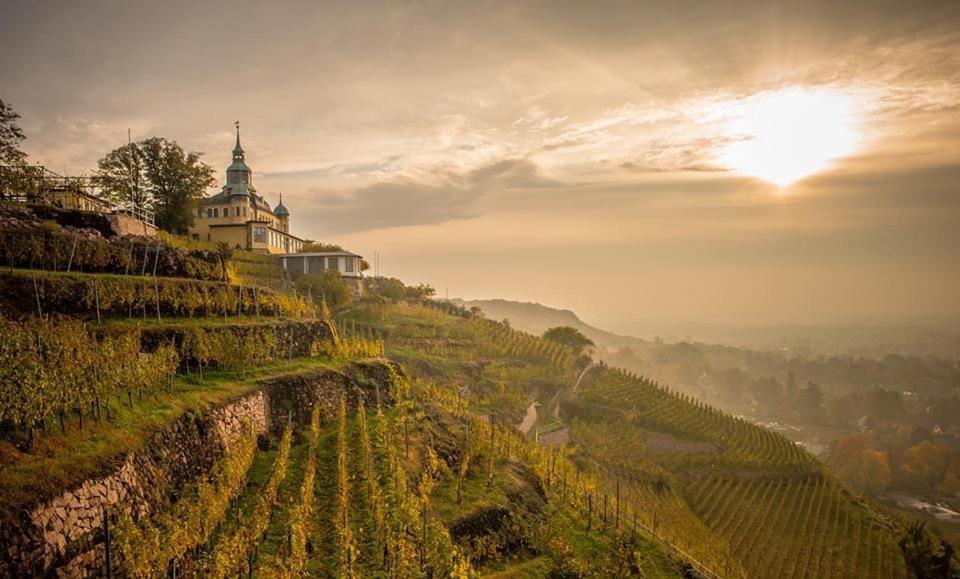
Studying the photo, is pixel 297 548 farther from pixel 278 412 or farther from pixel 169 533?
pixel 278 412

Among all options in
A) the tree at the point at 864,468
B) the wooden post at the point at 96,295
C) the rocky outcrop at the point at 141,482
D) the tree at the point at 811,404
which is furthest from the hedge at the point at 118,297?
the tree at the point at 811,404

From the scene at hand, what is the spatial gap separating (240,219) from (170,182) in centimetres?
1181

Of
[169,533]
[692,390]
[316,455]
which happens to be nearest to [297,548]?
[169,533]

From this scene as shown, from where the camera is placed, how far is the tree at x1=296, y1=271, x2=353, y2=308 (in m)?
47.2

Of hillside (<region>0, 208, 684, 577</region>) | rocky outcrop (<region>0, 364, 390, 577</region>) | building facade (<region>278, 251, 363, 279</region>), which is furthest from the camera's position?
building facade (<region>278, 251, 363, 279</region>)

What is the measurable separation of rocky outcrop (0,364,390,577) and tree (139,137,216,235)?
74.3ft

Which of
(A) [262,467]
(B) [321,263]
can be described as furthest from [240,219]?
(A) [262,467]

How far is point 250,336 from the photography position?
2245 cm

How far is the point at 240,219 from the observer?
165ft

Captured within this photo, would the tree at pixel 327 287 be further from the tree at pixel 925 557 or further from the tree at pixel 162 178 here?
the tree at pixel 925 557

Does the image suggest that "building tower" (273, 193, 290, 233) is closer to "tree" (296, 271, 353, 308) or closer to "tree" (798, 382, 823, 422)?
"tree" (296, 271, 353, 308)

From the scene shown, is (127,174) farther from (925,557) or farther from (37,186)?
(925,557)

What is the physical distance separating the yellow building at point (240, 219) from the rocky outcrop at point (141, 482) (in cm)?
2760

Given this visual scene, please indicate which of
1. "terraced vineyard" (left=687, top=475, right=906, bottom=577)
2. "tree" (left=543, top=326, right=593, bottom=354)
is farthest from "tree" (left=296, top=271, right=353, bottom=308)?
"tree" (left=543, top=326, right=593, bottom=354)
